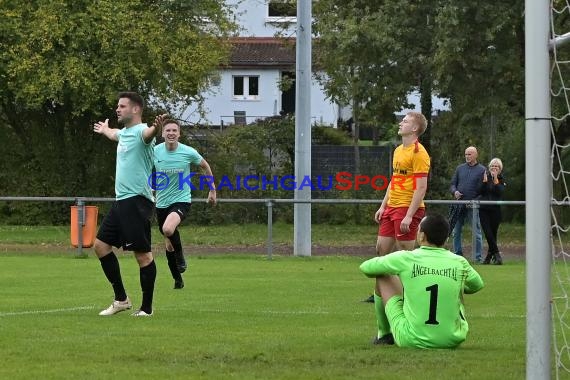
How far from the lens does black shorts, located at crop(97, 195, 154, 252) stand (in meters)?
10.7

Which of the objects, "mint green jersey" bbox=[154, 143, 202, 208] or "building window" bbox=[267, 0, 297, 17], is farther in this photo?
"building window" bbox=[267, 0, 297, 17]

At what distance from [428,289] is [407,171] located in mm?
3874

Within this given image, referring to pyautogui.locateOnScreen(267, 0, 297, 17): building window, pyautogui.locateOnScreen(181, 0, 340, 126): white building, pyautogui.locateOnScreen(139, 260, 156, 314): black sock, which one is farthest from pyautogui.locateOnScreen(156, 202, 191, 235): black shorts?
pyautogui.locateOnScreen(181, 0, 340, 126): white building

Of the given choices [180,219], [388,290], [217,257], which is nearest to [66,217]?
[217,257]

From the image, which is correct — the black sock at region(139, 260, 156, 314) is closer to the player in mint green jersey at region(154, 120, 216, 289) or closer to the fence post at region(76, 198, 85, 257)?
the player in mint green jersey at region(154, 120, 216, 289)

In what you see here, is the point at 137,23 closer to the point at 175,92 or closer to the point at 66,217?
the point at 175,92

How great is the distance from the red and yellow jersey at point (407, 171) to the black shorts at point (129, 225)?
2.56 meters

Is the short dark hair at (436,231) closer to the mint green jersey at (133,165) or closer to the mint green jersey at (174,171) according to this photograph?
the mint green jersey at (133,165)

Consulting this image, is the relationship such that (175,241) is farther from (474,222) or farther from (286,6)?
(286,6)

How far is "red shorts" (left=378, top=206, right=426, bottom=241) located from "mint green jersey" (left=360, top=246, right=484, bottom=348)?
11.1ft

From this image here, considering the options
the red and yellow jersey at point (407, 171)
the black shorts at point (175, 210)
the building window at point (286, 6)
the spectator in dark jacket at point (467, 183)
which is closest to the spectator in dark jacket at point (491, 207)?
the spectator in dark jacket at point (467, 183)

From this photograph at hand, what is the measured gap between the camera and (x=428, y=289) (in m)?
7.93

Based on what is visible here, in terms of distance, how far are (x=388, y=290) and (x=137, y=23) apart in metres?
23.0

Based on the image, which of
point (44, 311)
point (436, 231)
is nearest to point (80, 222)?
point (44, 311)
